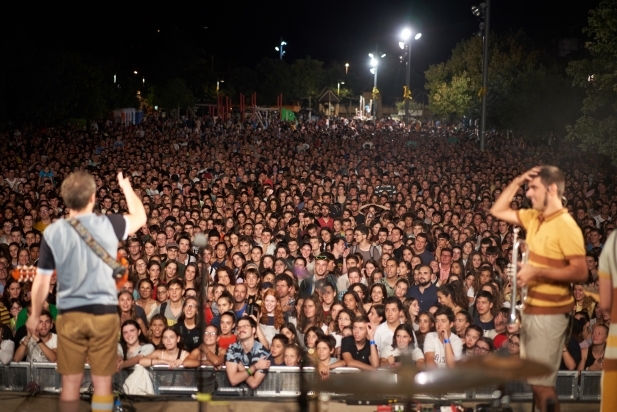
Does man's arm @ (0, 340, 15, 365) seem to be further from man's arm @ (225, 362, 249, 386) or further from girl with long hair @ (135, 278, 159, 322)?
man's arm @ (225, 362, 249, 386)

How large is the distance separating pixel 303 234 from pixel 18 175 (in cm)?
752

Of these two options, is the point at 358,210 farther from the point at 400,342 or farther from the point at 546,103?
the point at 546,103

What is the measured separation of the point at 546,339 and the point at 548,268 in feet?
1.46

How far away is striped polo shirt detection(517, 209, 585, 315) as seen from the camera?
174 inches

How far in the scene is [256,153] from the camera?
73.0ft

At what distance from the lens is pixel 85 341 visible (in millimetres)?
4348

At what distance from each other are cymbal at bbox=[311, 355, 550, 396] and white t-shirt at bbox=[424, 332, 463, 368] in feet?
10.2

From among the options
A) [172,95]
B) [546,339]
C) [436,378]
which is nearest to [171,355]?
[546,339]

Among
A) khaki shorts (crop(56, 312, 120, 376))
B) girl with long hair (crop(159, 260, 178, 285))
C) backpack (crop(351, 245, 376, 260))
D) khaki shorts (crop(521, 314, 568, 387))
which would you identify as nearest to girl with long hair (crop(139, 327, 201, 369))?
girl with long hair (crop(159, 260, 178, 285))

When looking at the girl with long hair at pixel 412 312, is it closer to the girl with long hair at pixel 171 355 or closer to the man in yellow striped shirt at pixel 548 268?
the girl with long hair at pixel 171 355

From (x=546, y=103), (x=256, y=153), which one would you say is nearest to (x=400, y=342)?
(x=256, y=153)

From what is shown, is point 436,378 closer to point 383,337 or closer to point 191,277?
point 383,337

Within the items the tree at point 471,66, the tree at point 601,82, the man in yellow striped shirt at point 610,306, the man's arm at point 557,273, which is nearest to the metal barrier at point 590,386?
the man's arm at point 557,273

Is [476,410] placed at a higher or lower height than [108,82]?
lower
